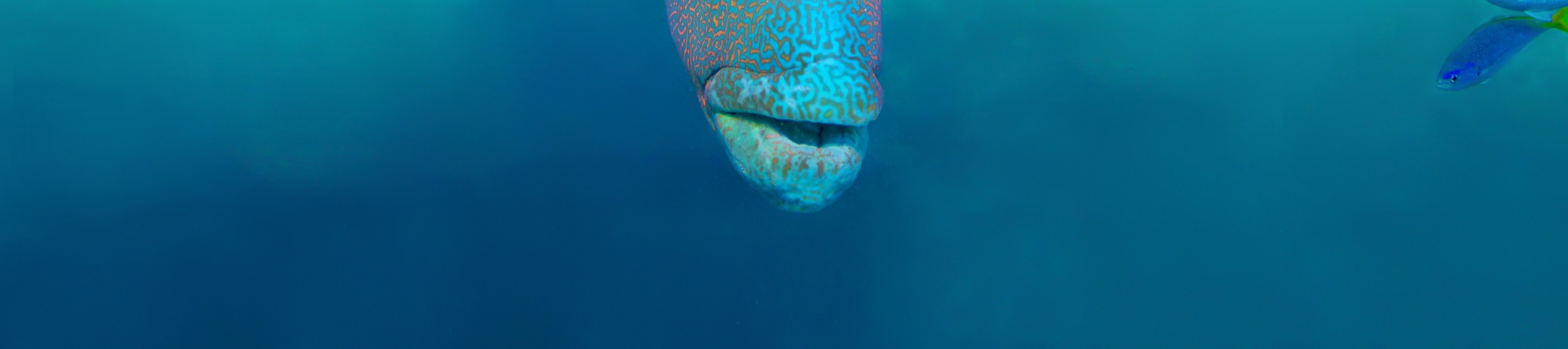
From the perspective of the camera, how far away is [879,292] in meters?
5.51

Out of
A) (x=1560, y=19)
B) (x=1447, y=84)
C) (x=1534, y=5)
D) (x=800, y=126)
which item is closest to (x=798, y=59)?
(x=800, y=126)

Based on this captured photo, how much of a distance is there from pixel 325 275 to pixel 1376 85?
974 centimetres

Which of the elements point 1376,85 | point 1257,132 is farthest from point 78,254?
point 1376,85

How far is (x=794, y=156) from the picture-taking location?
2.03m

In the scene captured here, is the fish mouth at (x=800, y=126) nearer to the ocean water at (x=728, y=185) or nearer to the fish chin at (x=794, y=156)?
the fish chin at (x=794, y=156)

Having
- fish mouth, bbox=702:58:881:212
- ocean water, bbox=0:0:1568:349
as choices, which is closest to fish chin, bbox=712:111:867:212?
fish mouth, bbox=702:58:881:212

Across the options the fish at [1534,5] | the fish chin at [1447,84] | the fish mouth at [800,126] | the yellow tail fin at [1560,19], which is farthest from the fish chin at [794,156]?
the yellow tail fin at [1560,19]

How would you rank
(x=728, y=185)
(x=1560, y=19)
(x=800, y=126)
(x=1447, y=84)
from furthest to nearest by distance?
(x=728, y=185), (x=1447, y=84), (x=1560, y=19), (x=800, y=126)

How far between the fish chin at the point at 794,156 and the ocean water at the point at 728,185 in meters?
1.60

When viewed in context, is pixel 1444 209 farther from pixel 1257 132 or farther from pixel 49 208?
pixel 49 208

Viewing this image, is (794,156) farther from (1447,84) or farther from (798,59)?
(1447,84)

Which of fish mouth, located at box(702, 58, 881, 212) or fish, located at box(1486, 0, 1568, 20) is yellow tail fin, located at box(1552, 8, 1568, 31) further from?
fish mouth, located at box(702, 58, 881, 212)

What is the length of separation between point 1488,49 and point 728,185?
150 inches

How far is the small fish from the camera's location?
295 centimetres
